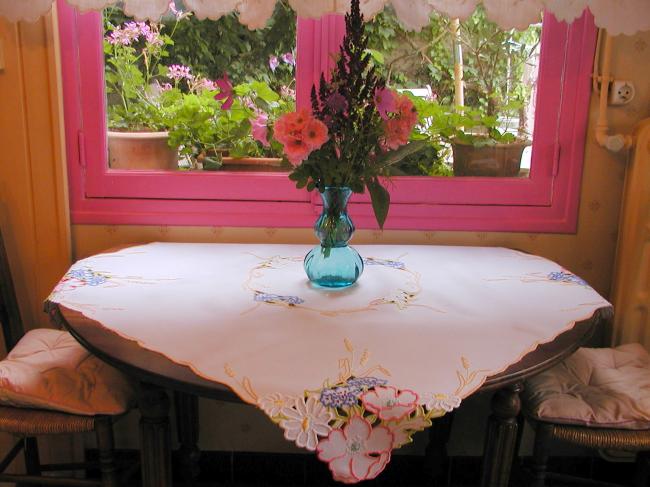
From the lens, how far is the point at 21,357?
1.54 m

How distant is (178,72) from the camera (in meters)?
1.96

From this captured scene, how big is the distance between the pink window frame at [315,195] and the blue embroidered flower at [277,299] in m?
0.58

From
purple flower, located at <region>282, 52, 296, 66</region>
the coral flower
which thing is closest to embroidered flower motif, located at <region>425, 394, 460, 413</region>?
the coral flower

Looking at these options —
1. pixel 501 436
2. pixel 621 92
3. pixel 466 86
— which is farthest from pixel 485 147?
pixel 501 436

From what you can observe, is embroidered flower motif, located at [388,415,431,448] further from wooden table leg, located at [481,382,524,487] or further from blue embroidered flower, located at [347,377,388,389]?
wooden table leg, located at [481,382,524,487]

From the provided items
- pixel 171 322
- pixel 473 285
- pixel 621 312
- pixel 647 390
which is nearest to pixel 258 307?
pixel 171 322

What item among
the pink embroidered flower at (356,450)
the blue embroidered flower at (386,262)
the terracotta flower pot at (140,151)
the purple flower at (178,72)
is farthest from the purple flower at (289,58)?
the pink embroidered flower at (356,450)

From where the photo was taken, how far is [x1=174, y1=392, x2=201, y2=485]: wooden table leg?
1929 millimetres

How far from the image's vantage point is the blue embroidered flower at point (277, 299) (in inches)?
53.3

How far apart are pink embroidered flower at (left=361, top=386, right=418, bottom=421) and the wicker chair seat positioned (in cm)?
69

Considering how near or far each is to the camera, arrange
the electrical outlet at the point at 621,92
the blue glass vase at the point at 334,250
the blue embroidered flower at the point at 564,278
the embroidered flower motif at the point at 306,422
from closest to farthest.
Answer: the embroidered flower motif at the point at 306,422
the blue glass vase at the point at 334,250
the blue embroidered flower at the point at 564,278
the electrical outlet at the point at 621,92

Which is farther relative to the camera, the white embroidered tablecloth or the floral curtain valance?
the floral curtain valance

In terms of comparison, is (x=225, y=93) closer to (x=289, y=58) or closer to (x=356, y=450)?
(x=289, y=58)

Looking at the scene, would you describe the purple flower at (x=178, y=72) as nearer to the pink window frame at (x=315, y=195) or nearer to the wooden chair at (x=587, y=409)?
the pink window frame at (x=315, y=195)
